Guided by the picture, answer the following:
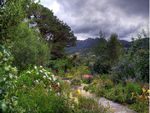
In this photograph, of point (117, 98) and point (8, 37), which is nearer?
point (8, 37)

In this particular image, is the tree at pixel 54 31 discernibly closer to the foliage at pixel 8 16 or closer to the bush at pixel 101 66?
the bush at pixel 101 66

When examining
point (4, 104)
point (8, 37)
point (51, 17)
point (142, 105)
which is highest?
point (51, 17)

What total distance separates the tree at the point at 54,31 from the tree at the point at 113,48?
12.5 meters

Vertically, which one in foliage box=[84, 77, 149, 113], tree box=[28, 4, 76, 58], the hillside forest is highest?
tree box=[28, 4, 76, 58]

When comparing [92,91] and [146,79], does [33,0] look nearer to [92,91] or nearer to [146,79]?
[92,91]

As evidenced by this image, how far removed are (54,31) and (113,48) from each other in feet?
47.6

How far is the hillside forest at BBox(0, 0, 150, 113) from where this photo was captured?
6.02 m

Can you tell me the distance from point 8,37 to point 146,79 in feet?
31.3

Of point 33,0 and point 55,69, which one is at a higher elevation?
point 33,0

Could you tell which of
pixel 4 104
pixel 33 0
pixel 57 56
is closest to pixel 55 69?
pixel 57 56

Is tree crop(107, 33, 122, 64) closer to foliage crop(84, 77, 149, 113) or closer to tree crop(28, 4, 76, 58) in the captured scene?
foliage crop(84, 77, 149, 113)

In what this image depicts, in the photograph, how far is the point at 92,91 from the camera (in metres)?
13.5

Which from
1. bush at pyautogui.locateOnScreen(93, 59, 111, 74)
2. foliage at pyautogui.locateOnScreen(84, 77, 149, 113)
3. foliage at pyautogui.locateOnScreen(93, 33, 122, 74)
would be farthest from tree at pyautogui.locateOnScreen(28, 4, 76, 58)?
foliage at pyautogui.locateOnScreen(84, 77, 149, 113)

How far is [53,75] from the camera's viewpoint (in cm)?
1151
